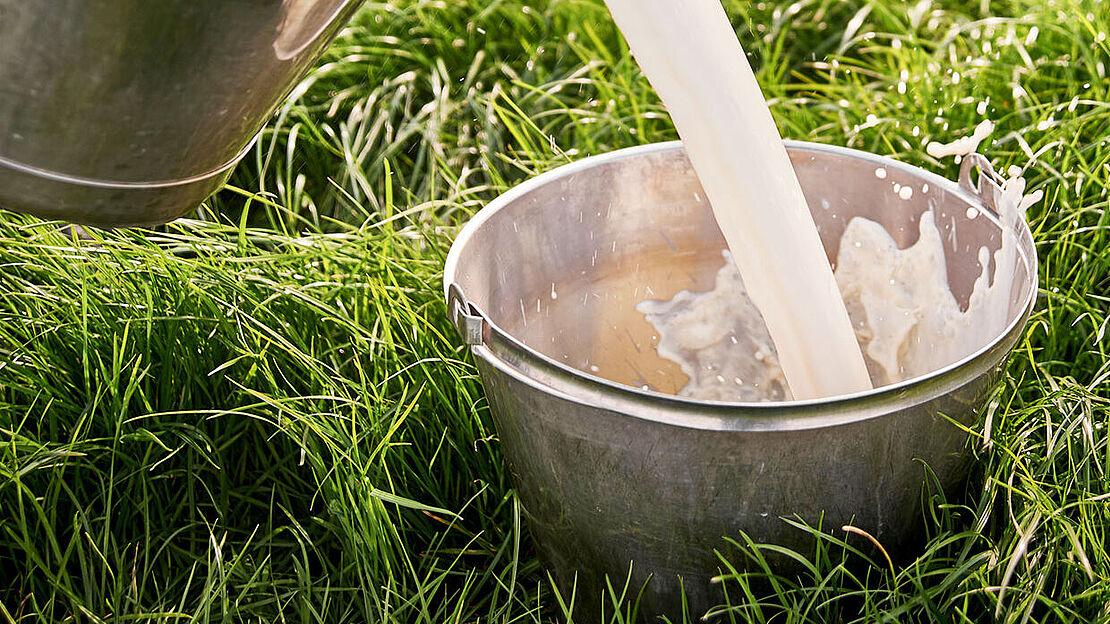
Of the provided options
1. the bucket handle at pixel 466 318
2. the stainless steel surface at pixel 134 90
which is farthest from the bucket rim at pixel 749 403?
the stainless steel surface at pixel 134 90

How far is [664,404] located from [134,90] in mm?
419

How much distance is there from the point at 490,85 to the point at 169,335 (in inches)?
31.9

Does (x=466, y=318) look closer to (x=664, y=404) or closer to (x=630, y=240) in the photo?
(x=664, y=404)

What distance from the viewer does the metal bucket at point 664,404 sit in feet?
2.82

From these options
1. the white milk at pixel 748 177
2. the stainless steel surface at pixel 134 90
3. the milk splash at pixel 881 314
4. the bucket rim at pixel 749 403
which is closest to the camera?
the stainless steel surface at pixel 134 90

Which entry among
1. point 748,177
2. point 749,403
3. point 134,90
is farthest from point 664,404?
point 134,90

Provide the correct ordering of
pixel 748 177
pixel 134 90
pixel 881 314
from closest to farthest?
pixel 134 90
pixel 748 177
pixel 881 314

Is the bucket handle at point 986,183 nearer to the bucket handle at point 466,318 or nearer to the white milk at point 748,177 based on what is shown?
the white milk at point 748,177

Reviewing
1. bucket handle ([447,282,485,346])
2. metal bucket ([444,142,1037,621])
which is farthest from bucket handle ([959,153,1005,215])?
bucket handle ([447,282,485,346])

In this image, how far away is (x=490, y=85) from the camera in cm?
184

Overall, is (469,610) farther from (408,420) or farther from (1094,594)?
(1094,594)

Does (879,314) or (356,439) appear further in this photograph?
(879,314)

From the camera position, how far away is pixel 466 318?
0.89m

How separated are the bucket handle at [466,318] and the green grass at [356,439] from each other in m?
0.20
